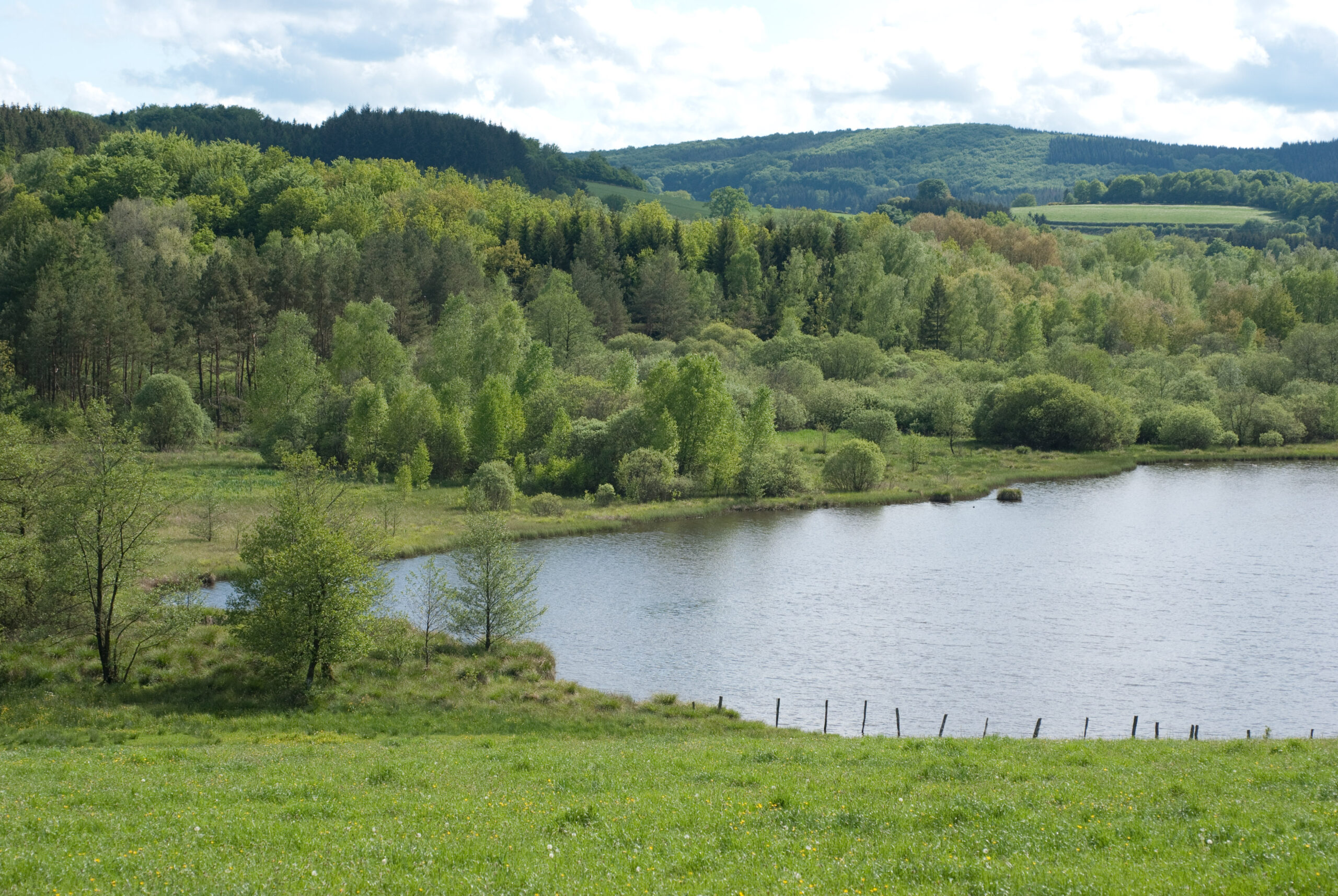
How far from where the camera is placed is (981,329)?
5374 inches

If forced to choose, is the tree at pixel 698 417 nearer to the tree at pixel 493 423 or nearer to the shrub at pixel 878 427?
the tree at pixel 493 423

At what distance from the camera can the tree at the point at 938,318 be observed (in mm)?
136625

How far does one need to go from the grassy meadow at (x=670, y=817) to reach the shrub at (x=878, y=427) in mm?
72953

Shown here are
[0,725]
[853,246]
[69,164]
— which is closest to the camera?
[0,725]

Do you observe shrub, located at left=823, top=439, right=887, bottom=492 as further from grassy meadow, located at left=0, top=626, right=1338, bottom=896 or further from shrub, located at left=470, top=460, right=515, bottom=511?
grassy meadow, located at left=0, top=626, right=1338, bottom=896

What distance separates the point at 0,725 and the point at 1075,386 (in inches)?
3796

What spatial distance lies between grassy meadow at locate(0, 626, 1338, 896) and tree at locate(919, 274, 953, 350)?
118 meters

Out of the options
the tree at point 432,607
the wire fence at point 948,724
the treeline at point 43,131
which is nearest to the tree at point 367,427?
the tree at point 432,607

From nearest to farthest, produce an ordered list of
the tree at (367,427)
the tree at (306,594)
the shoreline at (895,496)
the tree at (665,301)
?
the tree at (306,594), the shoreline at (895,496), the tree at (367,427), the tree at (665,301)

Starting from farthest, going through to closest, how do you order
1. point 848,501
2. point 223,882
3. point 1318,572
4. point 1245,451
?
point 1245,451, point 848,501, point 1318,572, point 223,882

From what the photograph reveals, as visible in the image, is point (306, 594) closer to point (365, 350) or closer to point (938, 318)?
point (365, 350)

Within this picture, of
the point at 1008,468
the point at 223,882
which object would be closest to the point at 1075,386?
the point at 1008,468

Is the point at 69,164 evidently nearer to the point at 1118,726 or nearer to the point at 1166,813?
the point at 1118,726

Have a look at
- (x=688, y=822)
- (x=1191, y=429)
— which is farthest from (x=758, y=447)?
(x=688, y=822)
